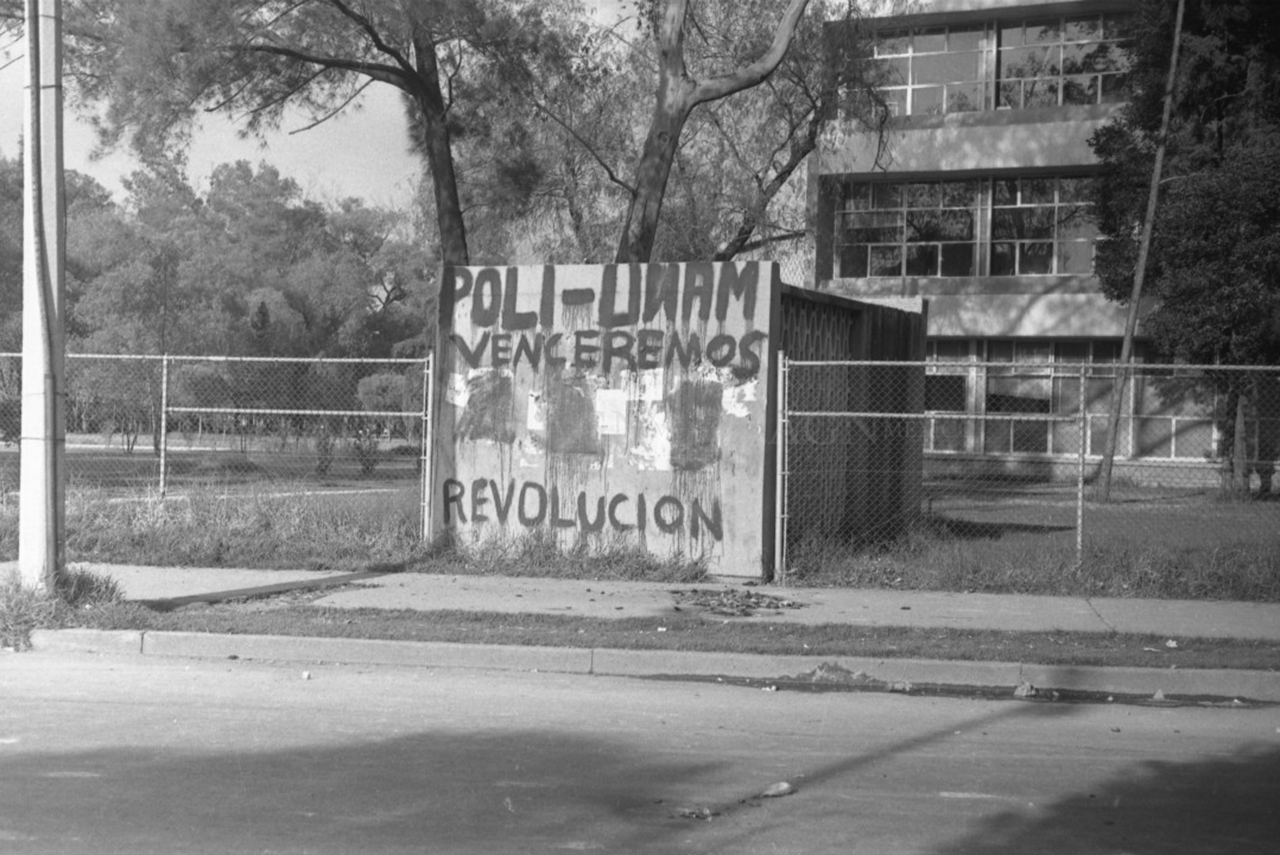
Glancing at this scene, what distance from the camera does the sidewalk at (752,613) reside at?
350 inches

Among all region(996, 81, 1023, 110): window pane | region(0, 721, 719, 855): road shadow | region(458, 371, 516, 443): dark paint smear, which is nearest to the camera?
region(0, 721, 719, 855): road shadow

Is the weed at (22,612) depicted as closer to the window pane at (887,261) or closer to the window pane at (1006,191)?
the window pane at (887,261)

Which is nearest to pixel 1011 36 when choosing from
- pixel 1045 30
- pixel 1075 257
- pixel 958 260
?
pixel 1045 30

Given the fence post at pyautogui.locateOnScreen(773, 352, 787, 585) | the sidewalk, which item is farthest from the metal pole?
the fence post at pyautogui.locateOnScreen(773, 352, 787, 585)

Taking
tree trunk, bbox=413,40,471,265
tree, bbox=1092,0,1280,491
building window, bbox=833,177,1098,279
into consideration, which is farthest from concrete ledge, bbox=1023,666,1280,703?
building window, bbox=833,177,1098,279

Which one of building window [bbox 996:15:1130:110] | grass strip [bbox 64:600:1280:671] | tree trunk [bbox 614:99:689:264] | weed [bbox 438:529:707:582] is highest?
building window [bbox 996:15:1130:110]

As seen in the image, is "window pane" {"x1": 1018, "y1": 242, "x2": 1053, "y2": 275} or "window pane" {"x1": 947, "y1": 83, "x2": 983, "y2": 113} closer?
"window pane" {"x1": 1018, "y1": 242, "x2": 1053, "y2": 275}

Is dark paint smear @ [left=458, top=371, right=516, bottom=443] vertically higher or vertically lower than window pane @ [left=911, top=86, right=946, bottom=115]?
lower

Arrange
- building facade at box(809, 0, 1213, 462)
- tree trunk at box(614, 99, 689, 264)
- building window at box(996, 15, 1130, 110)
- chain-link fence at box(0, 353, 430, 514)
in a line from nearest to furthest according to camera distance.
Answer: tree trunk at box(614, 99, 689, 264)
chain-link fence at box(0, 353, 430, 514)
building facade at box(809, 0, 1213, 462)
building window at box(996, 15, 1130, 110)

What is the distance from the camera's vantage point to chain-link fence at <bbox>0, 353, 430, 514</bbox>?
20.7 metres

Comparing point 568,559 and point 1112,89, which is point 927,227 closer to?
point 1112,89

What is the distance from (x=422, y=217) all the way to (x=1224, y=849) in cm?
2955

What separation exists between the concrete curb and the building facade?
24.2 meters

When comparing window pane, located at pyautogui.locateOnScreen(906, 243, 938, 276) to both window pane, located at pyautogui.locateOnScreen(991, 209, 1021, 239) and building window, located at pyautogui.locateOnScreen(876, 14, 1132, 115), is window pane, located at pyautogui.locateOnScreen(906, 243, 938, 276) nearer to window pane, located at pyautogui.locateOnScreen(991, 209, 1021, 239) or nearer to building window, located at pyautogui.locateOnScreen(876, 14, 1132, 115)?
window pane, located at pyautogui.locateOnScreen(991, 209, 1021, 239)
